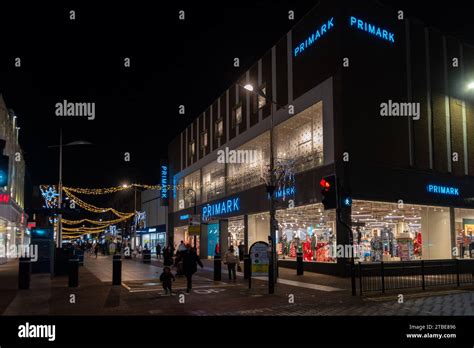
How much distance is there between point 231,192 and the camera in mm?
39281

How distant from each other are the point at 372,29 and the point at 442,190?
9.99 m

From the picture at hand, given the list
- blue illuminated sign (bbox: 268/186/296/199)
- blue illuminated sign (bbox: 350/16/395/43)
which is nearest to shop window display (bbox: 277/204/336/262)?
blue illuminated sign (bbox: 268/186/296/199)

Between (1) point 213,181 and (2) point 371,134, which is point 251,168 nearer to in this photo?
(1) point 213,181

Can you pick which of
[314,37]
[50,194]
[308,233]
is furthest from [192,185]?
[314,37]

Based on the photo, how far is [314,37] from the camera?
90.1 ft

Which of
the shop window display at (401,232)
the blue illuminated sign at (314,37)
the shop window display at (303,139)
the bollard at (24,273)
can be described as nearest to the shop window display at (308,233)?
the shop window display at (401,232)

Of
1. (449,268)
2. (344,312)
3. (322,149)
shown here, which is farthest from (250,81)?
(344,312)

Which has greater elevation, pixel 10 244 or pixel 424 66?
pixel 424 66

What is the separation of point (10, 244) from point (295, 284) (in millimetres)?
37843

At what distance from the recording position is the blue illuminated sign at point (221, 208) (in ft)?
123

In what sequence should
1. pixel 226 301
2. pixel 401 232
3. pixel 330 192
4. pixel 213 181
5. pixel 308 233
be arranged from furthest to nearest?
pixel 213 181
pixel 308 233
pixel 401 232
pixel 330 192
pixel 226 301

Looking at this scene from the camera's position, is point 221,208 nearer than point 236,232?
No

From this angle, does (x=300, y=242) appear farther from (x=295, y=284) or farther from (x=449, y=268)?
(x=449, y=268)
